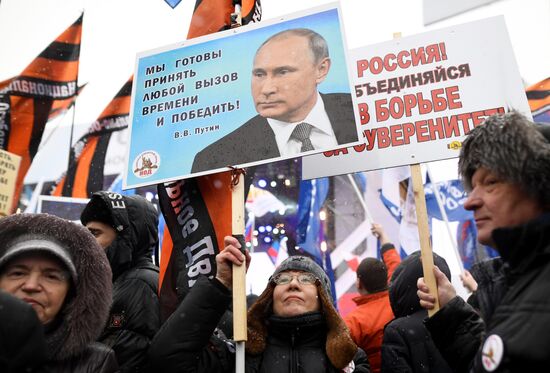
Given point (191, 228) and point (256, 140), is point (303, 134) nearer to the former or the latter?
point (256, 140)

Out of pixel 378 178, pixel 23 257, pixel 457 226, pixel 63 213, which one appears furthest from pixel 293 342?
pixel 378 178

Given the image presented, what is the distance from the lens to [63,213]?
17.7 feet

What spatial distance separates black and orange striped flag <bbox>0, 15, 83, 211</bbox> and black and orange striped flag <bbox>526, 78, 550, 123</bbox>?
572 centimetres

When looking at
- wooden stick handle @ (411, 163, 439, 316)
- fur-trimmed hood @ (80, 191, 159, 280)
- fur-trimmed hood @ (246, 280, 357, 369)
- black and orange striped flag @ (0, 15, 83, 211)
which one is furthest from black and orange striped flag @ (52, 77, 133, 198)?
wooden stick handle @ (411, 163, 439, 316)

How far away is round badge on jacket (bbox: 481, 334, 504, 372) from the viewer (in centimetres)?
149

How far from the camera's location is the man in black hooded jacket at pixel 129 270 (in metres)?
2.67

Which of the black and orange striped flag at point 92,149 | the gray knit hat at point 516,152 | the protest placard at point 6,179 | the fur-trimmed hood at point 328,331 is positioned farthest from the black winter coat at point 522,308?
the black and orange striped flag at point 92,149

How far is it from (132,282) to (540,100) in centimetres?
549

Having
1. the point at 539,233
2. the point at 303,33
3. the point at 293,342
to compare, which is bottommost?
the point at 293,342

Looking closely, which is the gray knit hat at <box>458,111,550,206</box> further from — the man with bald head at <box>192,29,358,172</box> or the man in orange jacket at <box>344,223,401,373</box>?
the man in orange jacket at <box>344,223,401,373</box>

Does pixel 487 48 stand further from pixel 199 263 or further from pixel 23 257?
pixel 23 257

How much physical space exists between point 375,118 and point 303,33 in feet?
2.58

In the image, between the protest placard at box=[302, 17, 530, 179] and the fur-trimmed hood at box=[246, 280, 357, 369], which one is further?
the protest placard at box=[302, 17, 530, 179]

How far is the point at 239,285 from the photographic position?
99.7 inches
